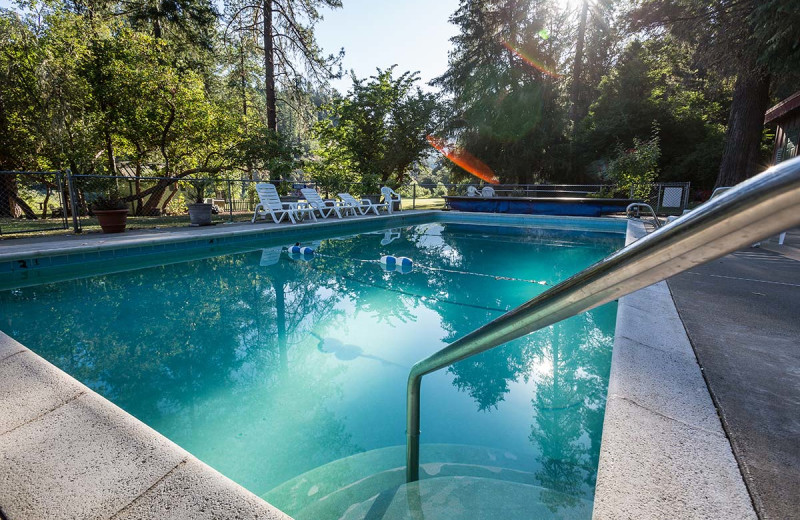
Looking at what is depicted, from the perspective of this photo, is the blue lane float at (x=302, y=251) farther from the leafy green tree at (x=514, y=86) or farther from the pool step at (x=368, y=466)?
the leafy green tree at (x=514, y=86)

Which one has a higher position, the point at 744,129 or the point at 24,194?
the point at 744,129

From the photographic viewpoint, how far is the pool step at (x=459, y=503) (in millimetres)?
1510

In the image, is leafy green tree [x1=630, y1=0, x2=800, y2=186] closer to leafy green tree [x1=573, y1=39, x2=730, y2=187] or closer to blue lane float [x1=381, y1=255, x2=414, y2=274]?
leafy green tree [x1=573, y1=39, x2=730, y2=187]

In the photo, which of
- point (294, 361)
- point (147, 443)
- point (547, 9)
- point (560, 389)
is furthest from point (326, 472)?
point (547, 9)

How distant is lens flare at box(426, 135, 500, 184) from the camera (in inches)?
763

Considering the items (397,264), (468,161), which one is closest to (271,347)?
(397,264)

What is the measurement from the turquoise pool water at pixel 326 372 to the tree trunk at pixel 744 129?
353 inches

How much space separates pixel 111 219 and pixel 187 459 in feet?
26.2

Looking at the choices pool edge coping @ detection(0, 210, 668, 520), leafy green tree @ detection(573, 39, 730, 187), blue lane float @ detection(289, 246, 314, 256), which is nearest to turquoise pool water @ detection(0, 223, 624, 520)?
pool edge coping @ detection(0, 210, 668, 520)

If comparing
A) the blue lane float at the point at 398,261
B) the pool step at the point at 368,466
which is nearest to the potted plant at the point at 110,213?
the blue lane float at the point at 398,261

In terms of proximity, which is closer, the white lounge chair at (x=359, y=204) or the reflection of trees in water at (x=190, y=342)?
the reflection of trees in water at (x=190, y=342)

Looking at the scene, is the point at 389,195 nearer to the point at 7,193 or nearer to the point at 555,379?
the point at 555,379

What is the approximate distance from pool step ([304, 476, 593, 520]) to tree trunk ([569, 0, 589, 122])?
67.1 feet

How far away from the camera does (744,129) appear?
10.1 meters
